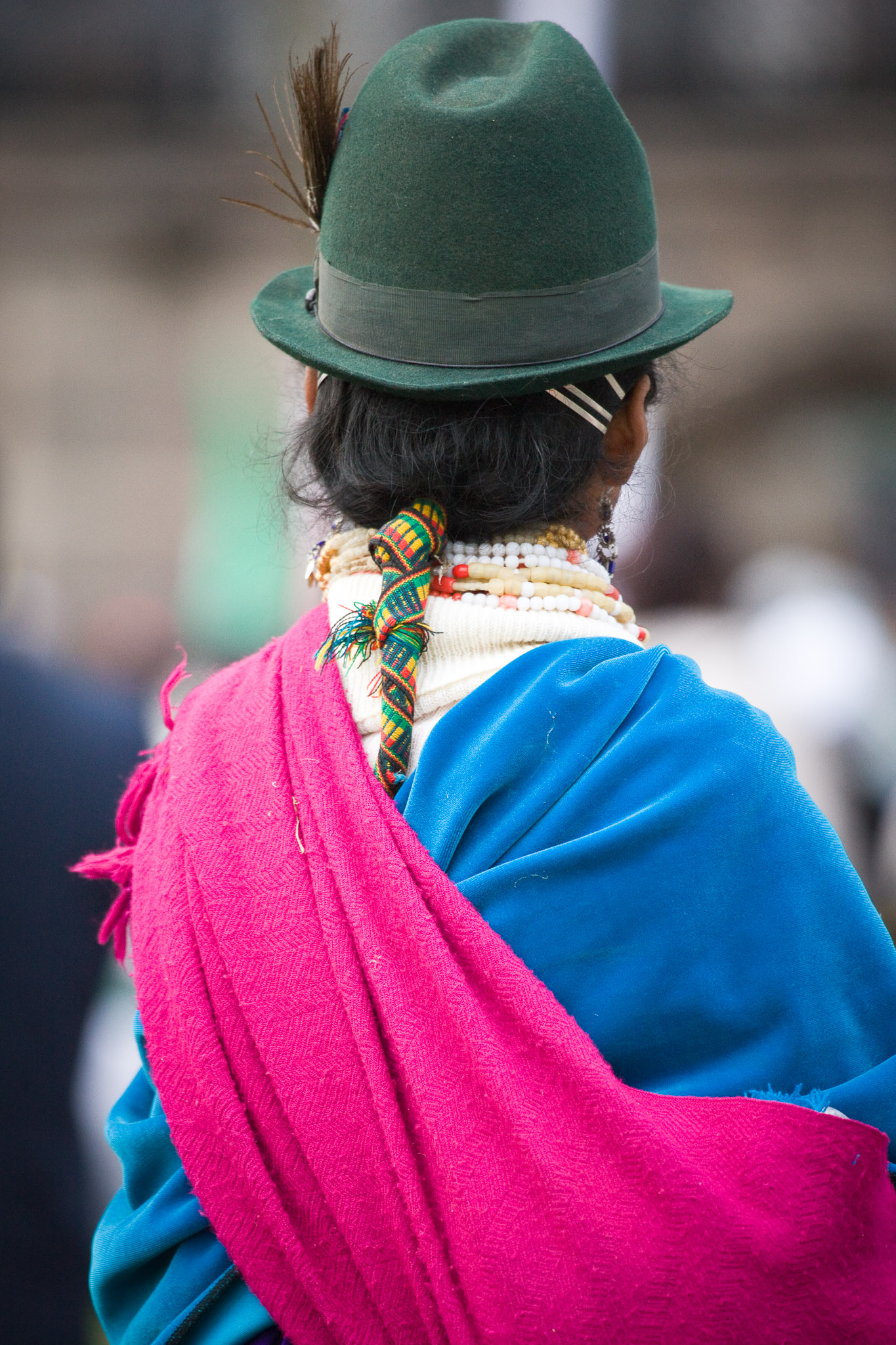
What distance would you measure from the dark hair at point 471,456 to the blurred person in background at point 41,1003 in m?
0.86

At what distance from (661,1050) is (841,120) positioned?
27.0 feet

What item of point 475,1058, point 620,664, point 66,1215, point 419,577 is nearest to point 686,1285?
point 475,1058

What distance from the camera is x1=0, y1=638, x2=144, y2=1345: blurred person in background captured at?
1785 mm

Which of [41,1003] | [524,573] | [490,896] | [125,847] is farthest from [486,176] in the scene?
[41,1003]

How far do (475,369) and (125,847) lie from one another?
2.61ft

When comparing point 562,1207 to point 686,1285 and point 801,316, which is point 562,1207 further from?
point 801,316

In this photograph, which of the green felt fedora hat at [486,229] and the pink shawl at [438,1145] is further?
the green felt fedora hat at [486,229]

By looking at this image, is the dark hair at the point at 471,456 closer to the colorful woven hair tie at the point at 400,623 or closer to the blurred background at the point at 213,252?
the colorful woven hair tie at the point at 400,623

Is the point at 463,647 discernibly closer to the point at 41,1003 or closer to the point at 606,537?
the point at 606,537

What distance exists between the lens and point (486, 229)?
125 centimetres

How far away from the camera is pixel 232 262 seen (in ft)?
26.0

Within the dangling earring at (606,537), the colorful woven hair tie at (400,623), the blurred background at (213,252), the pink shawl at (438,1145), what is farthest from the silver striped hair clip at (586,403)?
the blurred background at (213,252)

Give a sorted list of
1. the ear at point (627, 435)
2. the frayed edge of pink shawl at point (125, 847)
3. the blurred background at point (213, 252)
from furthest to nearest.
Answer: the blurred background at point (213, 252) → the frayed edge of pink shawl at point (125, 847) → the ear at point (627, 435)

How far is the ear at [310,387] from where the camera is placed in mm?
1453
